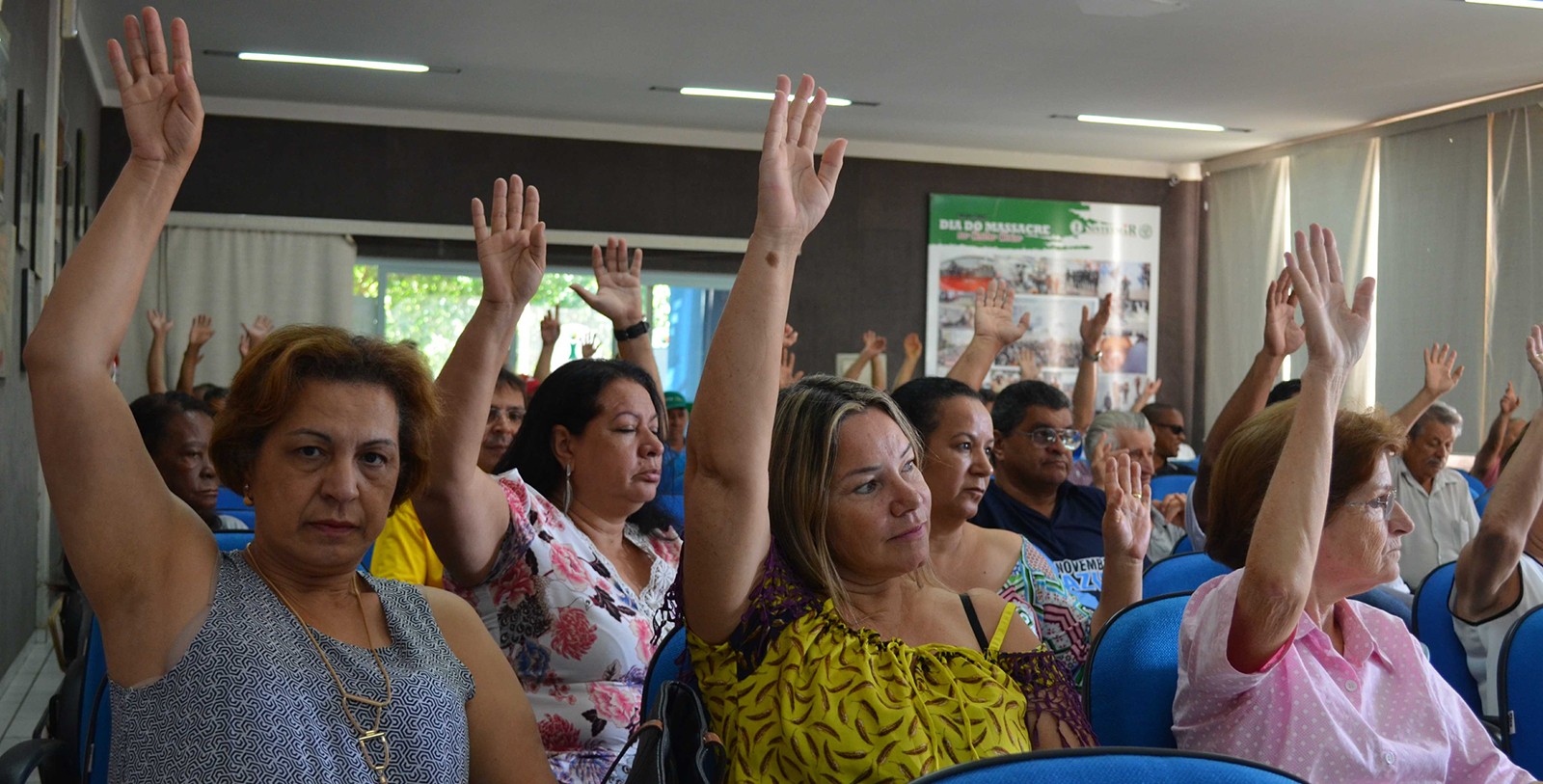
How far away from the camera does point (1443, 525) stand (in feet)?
16.5

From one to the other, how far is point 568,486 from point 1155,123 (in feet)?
23.6

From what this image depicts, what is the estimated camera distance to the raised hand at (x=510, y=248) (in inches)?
86.6

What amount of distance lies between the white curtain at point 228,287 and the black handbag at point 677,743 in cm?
756

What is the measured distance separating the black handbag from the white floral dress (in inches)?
25.3

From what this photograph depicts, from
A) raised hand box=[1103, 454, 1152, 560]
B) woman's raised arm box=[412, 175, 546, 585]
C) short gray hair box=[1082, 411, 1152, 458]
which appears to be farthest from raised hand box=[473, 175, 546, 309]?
short gray hair box=[1082, 411, 1152, 458]

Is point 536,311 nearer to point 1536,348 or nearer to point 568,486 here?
point 568,486

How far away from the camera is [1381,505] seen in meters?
2.02

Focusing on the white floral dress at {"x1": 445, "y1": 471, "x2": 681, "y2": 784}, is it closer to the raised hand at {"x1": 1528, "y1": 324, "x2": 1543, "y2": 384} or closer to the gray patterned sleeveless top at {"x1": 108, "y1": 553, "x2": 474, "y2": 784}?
the gray patterned sleeveless top at {"x1": 108, "y1": 553, "x2": 474, "y2": 784}

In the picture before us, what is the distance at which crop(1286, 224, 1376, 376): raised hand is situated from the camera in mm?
1861

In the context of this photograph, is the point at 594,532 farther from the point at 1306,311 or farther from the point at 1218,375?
the point at 1218,375

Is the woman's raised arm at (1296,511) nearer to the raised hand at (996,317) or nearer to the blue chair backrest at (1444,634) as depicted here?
the blue chair backrest at (1444,634)

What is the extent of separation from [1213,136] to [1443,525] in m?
5.04

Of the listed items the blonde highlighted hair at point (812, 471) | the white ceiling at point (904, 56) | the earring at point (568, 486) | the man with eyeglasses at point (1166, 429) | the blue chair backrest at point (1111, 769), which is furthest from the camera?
the man with eyeglasses at point (1166, 429)

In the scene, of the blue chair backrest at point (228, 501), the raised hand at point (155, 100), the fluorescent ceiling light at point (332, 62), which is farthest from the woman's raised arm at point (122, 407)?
the fluorescent ceiling light at point (332, 62)
